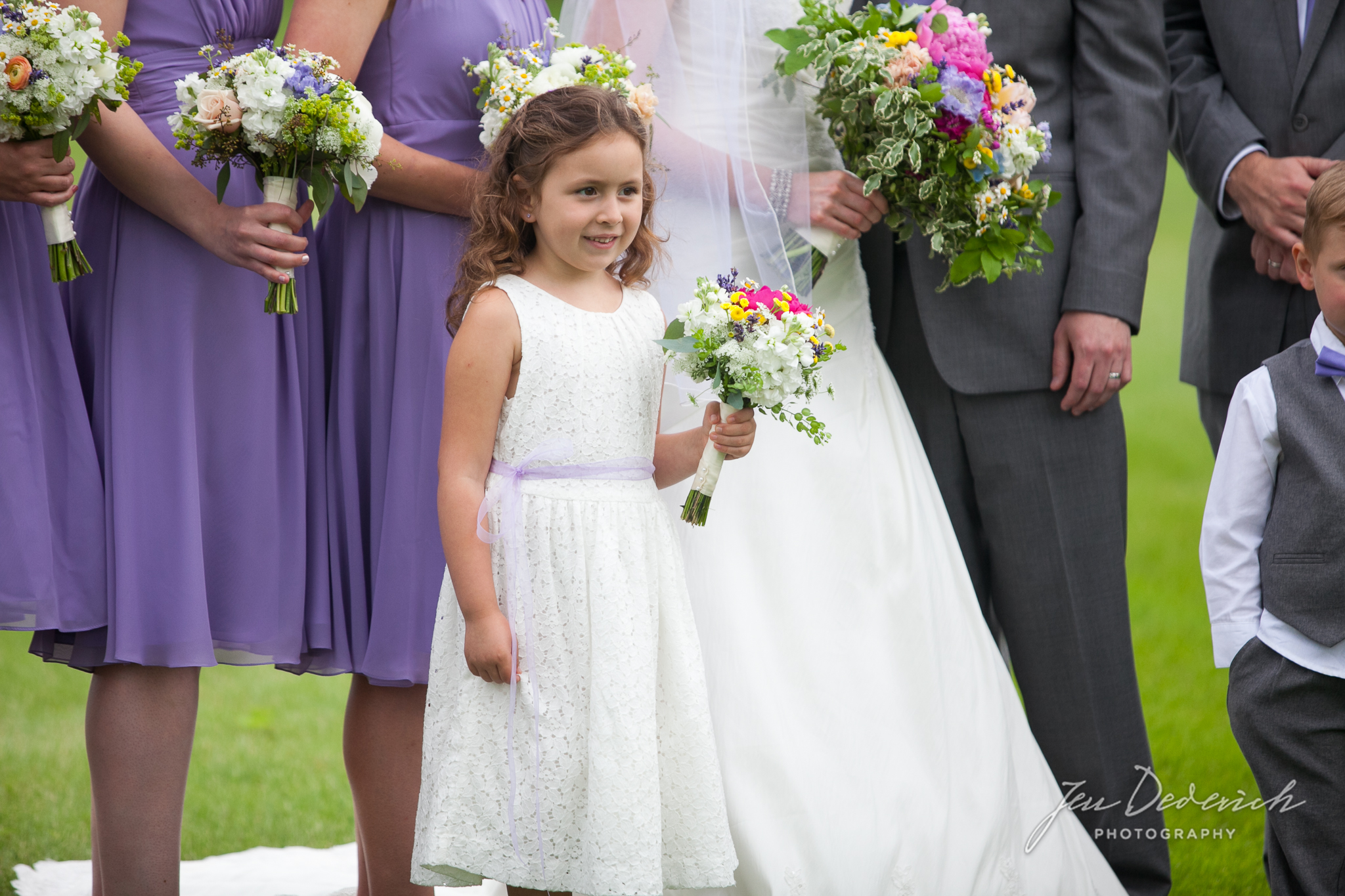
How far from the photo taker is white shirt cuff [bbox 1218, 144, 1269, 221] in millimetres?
3568

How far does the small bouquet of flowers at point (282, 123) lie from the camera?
8.52 ft

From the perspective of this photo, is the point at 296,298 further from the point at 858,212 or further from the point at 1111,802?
the point at 1111,802

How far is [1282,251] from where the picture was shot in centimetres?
349

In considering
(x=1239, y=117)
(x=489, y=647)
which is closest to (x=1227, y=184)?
(x=1239, y=117)

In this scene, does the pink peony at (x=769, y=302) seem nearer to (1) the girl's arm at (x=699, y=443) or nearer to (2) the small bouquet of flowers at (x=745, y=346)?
(2) the small bouquet of flowers at (x=745, y=346)

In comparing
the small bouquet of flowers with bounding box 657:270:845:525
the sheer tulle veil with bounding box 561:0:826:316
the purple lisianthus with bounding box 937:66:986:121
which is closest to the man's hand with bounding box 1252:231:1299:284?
the purple lisianthus with bounding box 937:66:986:121

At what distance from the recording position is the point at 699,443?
2844 mm

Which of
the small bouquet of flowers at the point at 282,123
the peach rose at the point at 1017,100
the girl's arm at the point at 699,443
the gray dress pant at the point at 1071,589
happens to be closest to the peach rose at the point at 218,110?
the small bouquet of flowers at the point at 282,123

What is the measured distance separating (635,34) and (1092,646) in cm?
215

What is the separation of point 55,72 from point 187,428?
2.59 feet

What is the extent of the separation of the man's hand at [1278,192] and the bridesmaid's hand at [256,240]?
2.58 metres

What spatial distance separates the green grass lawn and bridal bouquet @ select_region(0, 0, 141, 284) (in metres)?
2.53

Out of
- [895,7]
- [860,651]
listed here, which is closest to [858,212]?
[895,7]

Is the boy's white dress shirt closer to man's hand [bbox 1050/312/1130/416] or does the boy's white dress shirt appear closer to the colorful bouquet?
man's hand [bbox 1050/312/1130/416]
